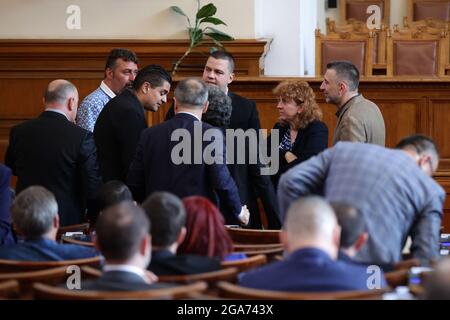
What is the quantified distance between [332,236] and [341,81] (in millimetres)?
3229

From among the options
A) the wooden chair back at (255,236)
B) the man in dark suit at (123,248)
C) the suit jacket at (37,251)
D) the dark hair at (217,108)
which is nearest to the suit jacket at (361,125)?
the dark hair at (217,108)

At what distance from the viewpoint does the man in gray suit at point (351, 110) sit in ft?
20.6

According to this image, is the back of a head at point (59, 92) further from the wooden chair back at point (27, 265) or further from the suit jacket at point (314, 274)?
the suit jacket at point (314, 274)

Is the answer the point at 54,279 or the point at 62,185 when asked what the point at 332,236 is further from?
the point at 62,185

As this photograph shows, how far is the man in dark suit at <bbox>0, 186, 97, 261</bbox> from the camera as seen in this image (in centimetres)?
419

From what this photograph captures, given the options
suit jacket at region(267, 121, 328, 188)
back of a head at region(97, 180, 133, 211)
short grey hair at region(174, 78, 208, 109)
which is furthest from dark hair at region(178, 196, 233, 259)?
suit jacket at region(267, 121, 328, 188)

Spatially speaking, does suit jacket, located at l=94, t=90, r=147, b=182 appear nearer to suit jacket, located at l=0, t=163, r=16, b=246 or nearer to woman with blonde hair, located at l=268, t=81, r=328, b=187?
woman with blonde hair, located at l=268, t=81, r=328, b=187

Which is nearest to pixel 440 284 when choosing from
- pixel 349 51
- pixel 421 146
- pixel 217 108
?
pixel 421 146

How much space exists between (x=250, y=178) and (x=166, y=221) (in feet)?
8.77

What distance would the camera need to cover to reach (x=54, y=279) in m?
3.77

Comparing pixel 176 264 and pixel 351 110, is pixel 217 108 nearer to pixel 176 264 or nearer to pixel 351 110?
pixel 351 110

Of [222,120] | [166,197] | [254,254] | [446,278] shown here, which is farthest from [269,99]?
[446,278]

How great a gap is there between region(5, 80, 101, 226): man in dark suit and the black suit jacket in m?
0.69
